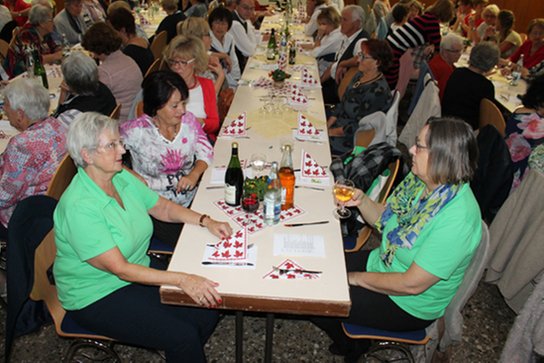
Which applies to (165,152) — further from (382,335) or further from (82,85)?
(382,335)

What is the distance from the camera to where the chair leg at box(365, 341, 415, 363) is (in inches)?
83.7

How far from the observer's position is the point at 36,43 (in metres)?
4.53

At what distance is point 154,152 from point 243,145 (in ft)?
1.96

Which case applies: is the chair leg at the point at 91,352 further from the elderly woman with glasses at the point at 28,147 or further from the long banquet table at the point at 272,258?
the elderly woman with glasses at the point at 28,147

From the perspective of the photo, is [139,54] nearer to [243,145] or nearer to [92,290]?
[243,145]

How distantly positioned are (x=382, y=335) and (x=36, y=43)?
4.31m

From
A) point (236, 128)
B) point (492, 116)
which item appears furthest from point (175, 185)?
point (492, 116)

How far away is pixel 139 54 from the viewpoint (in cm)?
462

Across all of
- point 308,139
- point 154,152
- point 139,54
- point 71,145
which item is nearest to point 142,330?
point 71,145

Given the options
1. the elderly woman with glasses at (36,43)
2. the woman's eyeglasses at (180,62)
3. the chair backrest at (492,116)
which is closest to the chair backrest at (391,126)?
the chair backrest at (492,116)

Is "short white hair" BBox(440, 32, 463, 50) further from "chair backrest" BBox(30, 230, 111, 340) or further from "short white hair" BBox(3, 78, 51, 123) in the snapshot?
"chair backrest" BBox(30, 230, 111, 340)

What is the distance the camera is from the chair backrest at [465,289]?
190cm

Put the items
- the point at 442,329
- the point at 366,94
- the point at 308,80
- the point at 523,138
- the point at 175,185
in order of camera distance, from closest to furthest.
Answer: the point at 442,329 → the point at 175,185 → the point at 523,138 → the point at 366,94 → the point at 308,80

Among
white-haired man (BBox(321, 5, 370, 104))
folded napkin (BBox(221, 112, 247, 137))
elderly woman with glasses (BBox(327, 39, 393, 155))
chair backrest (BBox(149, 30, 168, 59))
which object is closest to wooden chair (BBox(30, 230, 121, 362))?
folded napkin (BBox(221, 112, 247, 137))
